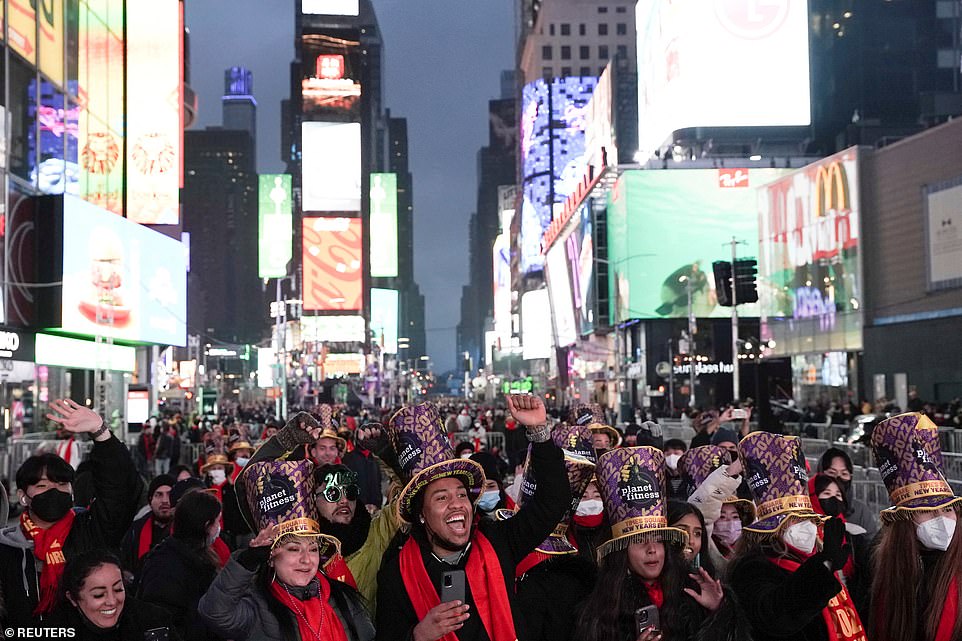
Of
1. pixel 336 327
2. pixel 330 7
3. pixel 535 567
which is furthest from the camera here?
pixel 330 7

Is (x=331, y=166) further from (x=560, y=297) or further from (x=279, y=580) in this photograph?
(x=279, y=580)

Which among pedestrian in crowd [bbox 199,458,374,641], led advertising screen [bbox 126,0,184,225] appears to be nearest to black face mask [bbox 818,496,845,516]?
pedestrian in crowd [bbox 199,458,374,641]

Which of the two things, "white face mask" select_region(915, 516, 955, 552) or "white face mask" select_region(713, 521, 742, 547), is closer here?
"white face mask" select_region(915, 516, 955, 552)

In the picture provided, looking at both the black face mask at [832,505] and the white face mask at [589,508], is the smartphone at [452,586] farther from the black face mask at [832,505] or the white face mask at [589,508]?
the black face mask at [832,505]

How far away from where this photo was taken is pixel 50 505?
6410 mm

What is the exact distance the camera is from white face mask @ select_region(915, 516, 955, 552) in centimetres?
520

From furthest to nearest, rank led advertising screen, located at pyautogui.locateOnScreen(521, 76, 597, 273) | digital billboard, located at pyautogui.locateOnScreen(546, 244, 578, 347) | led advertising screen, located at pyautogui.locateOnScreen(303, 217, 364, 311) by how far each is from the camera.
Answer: led advertising screen, located at pyautogui.locateOnScreen(521, 76, 597, 273), led advertising screen, located at pyautogui.locateOnScreen(303, 217, 364, 311), digital billboard, located at pyautogui.locateOnScreen(546, 244, 578, 347)

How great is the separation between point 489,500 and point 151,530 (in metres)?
2.44

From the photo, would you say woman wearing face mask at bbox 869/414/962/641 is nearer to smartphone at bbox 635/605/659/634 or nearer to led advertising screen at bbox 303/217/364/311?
smartphone at bbox 635/605/659/634

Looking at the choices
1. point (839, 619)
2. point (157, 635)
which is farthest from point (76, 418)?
point (839, 619)

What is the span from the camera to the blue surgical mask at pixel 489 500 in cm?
737

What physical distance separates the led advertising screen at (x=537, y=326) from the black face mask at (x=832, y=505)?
113052 mm

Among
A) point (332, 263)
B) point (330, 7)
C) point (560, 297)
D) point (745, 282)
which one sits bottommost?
point (745, 282)

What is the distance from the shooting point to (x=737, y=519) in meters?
6.40
